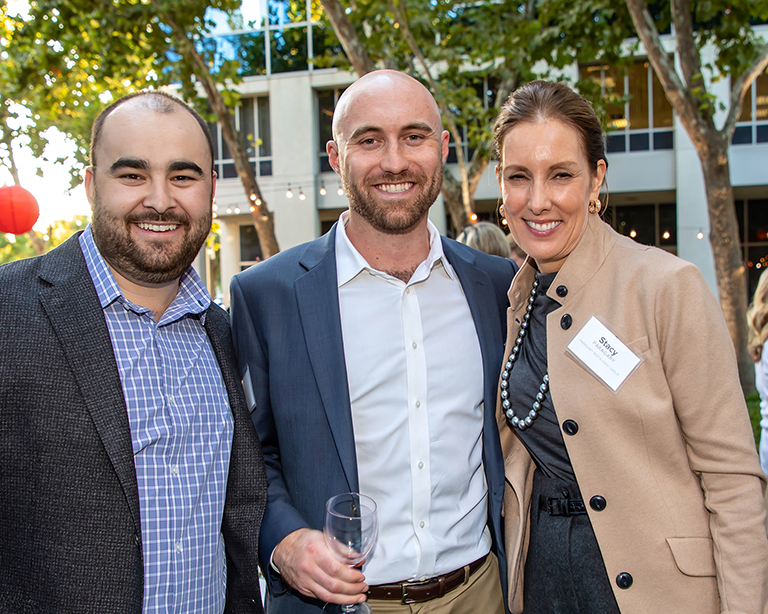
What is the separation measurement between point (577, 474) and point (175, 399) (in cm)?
122

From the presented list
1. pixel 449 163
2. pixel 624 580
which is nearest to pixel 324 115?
pixel 449 163

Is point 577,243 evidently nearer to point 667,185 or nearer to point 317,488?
point 317,488

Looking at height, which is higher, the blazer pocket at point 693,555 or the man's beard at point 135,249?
the man's beard at point 135,249

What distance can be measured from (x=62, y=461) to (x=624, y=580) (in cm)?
157

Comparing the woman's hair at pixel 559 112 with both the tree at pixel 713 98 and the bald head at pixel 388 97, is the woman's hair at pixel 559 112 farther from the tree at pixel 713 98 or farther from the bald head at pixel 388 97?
the tree at pixel 713 98

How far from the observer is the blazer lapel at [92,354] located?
1588 mm

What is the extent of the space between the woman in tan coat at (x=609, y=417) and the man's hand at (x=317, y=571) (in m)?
0.64

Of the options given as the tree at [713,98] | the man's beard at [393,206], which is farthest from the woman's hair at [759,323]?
the tree at [713,98]

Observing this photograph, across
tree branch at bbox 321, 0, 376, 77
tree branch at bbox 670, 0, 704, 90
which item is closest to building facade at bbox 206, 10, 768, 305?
tree branch at bbox 670, 0, 704, 90

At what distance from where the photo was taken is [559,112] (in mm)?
1874

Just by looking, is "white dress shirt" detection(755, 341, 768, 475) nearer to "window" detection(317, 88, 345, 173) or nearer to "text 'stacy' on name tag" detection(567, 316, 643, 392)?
"text 'stacy' on name tag" detection(567, 316, 643, 392)

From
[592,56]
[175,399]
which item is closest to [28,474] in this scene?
[175,399]

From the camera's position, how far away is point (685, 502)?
171 centimetres

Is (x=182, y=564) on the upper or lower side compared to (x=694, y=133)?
lower
